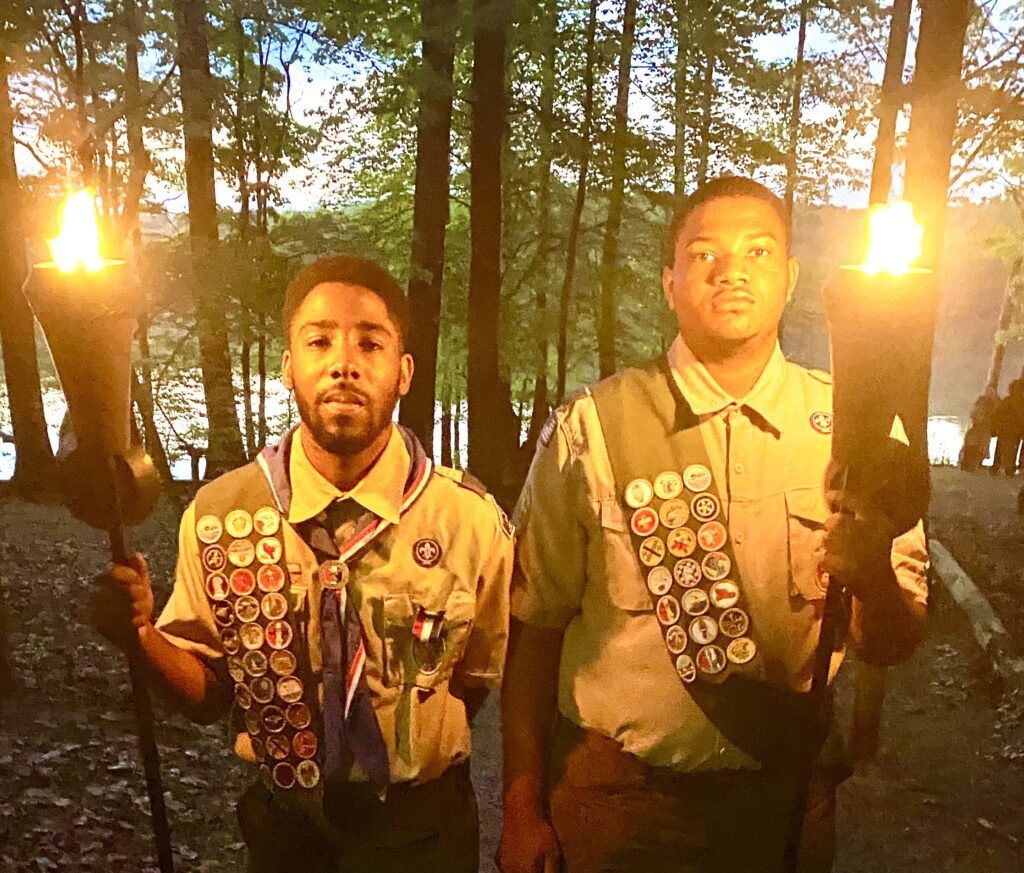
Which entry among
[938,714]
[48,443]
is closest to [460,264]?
[48,443]

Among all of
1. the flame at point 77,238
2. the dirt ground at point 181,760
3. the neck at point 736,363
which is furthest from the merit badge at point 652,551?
→ the dirt ground at point 181,760

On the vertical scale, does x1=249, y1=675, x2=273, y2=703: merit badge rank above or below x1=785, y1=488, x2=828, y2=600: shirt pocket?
below

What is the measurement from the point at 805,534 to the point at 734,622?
0.29 m

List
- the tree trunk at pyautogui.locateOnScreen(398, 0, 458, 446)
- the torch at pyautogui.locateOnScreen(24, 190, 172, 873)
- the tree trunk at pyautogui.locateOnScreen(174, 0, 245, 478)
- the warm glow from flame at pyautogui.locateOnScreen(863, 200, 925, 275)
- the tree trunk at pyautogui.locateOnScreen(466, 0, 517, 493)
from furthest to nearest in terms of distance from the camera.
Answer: the tree trunk at pyautogui.locateOnScreen(174, 0, 245, 478) → the tree trunk at pyautogui.locateOnScreen(466, 0, 517, 493) → the tree trunk at pyautogui.locateOnScreen(398, 0, 458, 446) → the torch at pyautogui.locateOnScreen(24, 190, 172, 873) → the warm glow from flame at pyautogui.locateOnScreen(863, 200, 925, 275)

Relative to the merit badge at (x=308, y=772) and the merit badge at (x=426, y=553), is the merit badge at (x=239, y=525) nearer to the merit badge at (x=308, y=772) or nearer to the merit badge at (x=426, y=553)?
the merit badge at (x=426, y=553)

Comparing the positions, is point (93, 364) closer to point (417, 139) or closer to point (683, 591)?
point (683, 591)

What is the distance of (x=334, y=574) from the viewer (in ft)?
7.04

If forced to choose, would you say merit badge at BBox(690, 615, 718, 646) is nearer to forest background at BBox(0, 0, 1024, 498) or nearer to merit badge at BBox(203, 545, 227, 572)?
merit badge at BBox(203, 545, 227, 572)

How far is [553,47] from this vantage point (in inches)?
204

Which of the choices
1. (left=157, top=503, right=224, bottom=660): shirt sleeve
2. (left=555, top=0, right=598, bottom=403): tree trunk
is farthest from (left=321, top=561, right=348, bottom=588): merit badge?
(left=555, top=0, right=598, bottom=403): tree trunk

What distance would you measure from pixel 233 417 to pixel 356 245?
1521 mm

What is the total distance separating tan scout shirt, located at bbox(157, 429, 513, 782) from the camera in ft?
7.14

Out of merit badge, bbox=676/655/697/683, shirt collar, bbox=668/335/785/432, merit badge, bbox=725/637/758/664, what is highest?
shirt collar, bbox=668/335/785/432

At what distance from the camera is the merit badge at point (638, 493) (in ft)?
7.07
